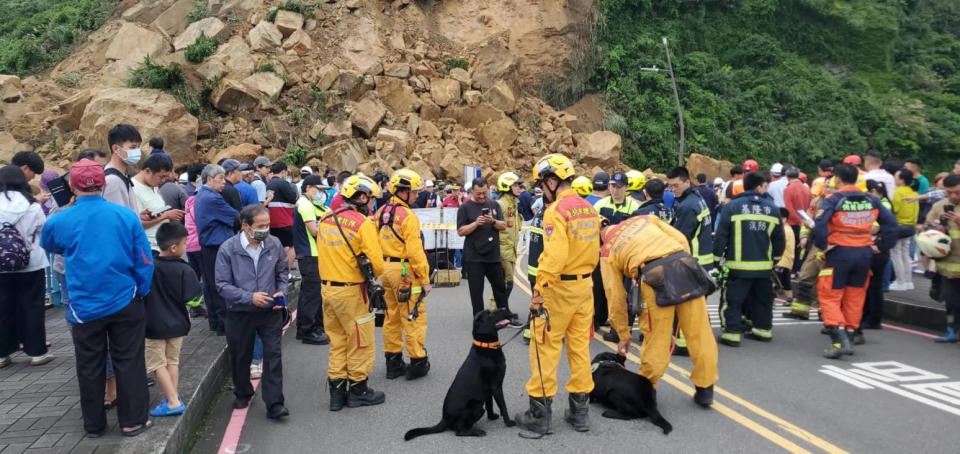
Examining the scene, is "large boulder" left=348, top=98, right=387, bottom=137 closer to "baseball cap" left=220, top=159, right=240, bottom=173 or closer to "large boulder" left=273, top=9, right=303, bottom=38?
"large boulder" left=273, top=9, right=303, bottom=38

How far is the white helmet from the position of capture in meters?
7.33

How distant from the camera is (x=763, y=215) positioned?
7.37 meters

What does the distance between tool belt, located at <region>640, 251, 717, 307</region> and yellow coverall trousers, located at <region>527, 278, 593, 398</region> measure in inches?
25.2

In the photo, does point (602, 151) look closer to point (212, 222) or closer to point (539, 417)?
point (212, 222)

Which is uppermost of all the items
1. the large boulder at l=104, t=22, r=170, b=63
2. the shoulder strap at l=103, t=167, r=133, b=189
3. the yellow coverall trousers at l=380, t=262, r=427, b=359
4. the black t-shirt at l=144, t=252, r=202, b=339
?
the large boulder at l=104, t=22, r=170, b=63

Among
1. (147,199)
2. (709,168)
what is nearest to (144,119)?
(147,199)

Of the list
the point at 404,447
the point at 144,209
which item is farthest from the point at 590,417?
the point at 144,209

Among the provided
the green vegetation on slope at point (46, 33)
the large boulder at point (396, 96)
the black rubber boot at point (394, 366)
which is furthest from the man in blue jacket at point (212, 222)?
the green vegetation on slope at point (46, 33)

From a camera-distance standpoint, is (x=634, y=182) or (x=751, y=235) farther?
(x=634, y=182)

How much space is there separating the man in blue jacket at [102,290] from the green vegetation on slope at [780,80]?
27234mm

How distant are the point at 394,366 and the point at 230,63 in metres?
20.6

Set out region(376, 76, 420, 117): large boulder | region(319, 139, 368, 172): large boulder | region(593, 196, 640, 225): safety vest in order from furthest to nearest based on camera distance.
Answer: region(376, 76, 420, 117): large boulder, region(319, 139, 368, 172): large boulder, region(593, 196, 640, 225): safety vest

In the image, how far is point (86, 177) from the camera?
4199 millimetres

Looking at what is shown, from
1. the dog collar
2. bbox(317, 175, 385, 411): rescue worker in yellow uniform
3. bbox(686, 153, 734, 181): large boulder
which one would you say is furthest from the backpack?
bbox(686, 153, 734, 181): large boulder
